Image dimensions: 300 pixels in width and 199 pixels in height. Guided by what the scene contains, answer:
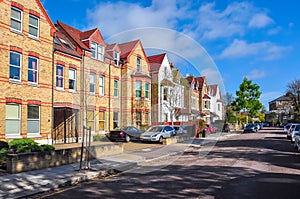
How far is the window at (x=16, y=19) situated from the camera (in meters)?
18.1

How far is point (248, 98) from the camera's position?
63.5 m

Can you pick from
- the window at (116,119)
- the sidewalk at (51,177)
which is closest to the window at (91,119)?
the window at (116,119)

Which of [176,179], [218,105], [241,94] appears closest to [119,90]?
[176,179]

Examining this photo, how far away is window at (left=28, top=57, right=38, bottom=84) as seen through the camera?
19.3m

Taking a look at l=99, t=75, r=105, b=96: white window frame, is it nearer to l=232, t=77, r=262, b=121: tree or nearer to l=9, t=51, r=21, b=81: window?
l=9, t=51, r=21, b=81: window

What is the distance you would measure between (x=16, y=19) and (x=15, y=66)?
10.8 ft

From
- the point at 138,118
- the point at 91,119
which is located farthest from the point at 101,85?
the point at 138,118

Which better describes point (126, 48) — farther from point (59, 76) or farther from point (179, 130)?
point (179, 130)

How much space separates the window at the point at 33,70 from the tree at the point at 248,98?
5184cm

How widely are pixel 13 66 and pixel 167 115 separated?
18.4 m

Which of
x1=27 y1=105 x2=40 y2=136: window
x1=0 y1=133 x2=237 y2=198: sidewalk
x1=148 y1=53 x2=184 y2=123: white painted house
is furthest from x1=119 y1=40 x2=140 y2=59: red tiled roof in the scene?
x1=0 y1=133 x2=237 y2=198: sidewalk

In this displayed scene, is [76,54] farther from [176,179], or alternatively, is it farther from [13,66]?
[176,179]

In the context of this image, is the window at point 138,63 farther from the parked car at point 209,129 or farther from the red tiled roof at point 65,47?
the parked car at point 209,129

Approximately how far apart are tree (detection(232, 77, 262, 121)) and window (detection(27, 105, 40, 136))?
5174 centimetres
